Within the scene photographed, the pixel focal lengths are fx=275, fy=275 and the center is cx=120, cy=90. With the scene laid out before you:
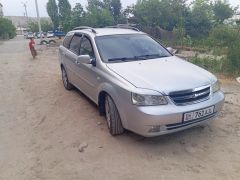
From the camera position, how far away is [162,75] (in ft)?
13.3

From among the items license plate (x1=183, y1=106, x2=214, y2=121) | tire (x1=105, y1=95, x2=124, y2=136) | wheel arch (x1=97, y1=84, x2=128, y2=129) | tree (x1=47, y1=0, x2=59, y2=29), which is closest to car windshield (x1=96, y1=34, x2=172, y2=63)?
wheel arch (x1=97, y1=84, x2=128, y2=129)

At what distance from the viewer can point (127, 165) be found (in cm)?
365

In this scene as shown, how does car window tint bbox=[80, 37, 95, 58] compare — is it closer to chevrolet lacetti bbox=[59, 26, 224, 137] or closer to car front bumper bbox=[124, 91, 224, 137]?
chevrolet lacetti bbox=[59, 26, 224, 137]

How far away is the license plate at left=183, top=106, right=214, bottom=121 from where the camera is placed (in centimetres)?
372

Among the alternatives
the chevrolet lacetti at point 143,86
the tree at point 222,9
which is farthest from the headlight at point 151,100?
the tree at point 222,9

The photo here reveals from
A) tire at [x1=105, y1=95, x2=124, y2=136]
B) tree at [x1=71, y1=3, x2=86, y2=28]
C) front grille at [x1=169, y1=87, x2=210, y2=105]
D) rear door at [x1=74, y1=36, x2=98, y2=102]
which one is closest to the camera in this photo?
front grille at [x1=169, y1=87, x2=210, y2=105]

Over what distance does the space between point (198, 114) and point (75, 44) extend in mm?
3481

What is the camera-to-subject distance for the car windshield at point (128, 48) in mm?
4840

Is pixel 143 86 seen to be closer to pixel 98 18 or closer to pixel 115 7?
pixel 98 18

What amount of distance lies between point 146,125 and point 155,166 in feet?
1.78

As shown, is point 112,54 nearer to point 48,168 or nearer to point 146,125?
point 146,125

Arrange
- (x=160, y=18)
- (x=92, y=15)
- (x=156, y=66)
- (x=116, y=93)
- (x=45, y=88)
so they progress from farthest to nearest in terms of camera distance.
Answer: (x=92, y=15)
(x=160, y=18)
(x=45, y=88)
(x=156, y=66)
(x=116, y=93)

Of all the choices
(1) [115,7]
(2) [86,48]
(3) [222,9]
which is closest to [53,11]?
(1) [115,7]

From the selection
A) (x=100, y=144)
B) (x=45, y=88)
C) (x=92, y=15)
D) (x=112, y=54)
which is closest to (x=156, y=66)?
(x=112, y=54)
